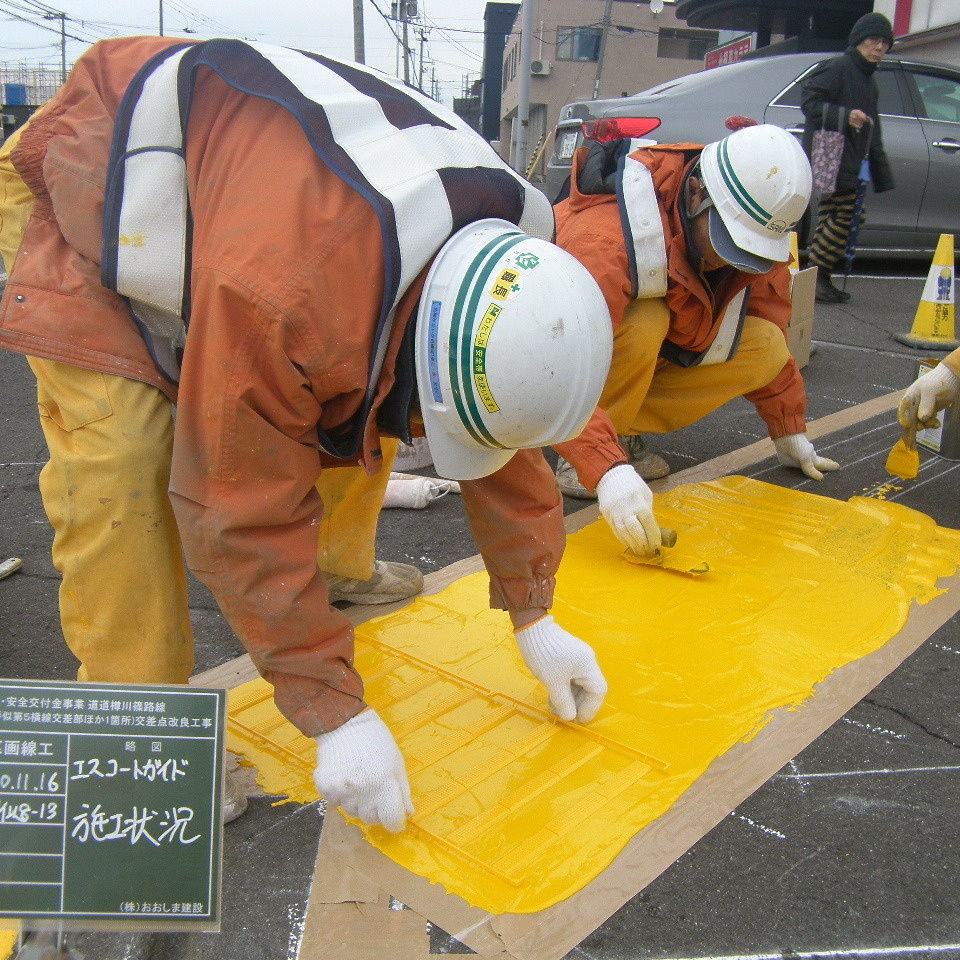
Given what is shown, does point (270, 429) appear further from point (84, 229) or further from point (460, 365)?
point (84, 229)

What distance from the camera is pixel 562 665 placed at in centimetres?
171

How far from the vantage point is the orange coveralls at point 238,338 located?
1182mm

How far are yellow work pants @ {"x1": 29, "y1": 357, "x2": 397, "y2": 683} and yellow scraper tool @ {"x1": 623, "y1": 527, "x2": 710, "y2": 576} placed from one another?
1.35 meters

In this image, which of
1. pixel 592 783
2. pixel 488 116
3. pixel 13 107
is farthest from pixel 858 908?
pixel 488 116

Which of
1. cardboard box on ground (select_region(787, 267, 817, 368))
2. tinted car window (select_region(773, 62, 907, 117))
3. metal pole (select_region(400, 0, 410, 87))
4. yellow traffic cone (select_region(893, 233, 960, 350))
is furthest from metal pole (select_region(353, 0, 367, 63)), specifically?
cardboard box on ground (select_region(787, 267, 817, 368))

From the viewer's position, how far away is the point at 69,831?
994 mm

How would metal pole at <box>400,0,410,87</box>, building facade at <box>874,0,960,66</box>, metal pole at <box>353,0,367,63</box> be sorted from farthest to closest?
metal pole at <box>400,0,410,87</box>
metal pole at <box>353,0,367,63</box>
building facade at <box>874,0,960,66</box>

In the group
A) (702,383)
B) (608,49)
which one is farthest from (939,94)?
(608,49)

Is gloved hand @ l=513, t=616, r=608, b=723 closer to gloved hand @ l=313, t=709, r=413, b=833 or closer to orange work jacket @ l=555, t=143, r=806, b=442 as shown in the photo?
gloved hand @ l=313, t=709, r=413, b=833

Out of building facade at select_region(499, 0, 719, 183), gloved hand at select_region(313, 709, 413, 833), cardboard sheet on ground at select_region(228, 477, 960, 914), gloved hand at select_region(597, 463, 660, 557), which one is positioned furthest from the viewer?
building facade at select_region(499, 0, 719, 183)

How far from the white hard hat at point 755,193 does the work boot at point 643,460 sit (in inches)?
34.2

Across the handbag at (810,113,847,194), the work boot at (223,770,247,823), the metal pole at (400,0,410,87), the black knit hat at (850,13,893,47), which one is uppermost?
the metal pole at (400,0,410,87)

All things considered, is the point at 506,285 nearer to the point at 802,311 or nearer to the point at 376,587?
the point at 376,587

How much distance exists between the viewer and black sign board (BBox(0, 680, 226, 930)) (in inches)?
39.0
